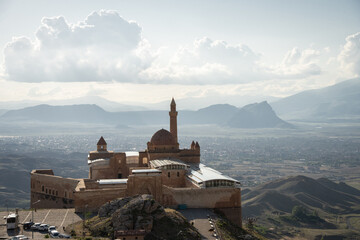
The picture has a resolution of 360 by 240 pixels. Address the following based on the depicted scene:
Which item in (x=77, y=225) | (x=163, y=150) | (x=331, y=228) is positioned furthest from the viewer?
(x=331, y=228)

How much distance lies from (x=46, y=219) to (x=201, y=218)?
698 inches

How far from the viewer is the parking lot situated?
45.0 m

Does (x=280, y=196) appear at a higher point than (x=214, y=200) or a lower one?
lower

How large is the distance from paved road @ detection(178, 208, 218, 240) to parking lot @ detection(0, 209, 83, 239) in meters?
12.8

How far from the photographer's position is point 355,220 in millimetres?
125250

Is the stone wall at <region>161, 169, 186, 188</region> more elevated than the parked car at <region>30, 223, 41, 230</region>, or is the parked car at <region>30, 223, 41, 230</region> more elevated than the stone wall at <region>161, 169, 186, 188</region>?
the stone wall at <region>161, 169, 186, 188</region>

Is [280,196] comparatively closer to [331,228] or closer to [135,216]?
[331,228]

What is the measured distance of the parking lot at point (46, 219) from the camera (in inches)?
1772

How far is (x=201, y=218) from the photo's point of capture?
170ft

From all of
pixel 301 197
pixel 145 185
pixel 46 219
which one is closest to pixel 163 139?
pixel 145 185

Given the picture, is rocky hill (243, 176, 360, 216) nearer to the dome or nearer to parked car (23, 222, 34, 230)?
the dome

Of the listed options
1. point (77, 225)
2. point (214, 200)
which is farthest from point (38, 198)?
point (214, 200)

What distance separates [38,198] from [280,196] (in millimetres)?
92215

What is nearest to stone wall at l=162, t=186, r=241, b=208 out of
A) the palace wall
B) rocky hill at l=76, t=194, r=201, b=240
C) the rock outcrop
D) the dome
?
rocky hill at l=76, t=194, r=201, b=240
